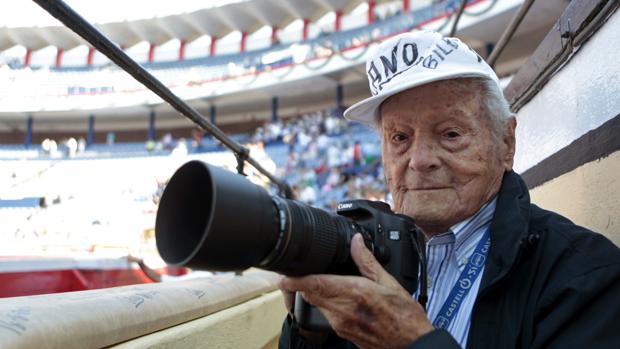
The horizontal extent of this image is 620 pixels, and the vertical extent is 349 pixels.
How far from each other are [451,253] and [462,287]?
0.29 feet

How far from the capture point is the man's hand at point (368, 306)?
0.57 meters

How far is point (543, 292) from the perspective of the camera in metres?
0.62

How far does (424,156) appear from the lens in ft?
2.71

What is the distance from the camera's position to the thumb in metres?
0.60

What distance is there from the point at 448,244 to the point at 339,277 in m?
0.33

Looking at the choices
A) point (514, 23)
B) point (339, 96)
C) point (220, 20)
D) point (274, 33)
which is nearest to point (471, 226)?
point (514, 23)

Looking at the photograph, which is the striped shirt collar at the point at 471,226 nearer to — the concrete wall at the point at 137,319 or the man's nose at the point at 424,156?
the man's nose at the point at 424,156

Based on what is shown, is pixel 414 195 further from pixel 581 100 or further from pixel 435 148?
pixel 581 100

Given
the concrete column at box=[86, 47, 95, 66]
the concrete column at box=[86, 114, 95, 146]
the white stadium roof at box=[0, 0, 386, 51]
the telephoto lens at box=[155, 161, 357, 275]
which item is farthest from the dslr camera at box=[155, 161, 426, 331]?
the concrete column at box=[86, 114, 95, 146]

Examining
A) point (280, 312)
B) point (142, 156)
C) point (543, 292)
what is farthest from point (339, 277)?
point (142, 156)

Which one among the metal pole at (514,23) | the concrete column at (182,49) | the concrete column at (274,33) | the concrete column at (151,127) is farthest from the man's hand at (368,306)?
the concrete column at (182,49)

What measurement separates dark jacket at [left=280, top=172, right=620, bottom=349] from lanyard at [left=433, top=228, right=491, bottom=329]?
7cm

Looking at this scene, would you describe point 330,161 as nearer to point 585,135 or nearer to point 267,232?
point 585,135

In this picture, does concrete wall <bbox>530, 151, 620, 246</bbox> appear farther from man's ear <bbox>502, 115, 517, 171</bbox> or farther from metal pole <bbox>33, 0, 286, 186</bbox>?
metal pole <bbox>33, 0, 286, 186</bbox>
